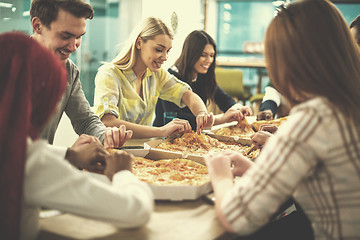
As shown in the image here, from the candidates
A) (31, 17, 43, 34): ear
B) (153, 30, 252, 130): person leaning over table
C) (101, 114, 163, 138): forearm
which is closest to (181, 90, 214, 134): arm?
(153, 30, 252, 130): person leaning over table

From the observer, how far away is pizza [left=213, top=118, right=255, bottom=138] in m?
2.51

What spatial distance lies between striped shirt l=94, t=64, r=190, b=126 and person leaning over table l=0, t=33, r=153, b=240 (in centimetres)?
131

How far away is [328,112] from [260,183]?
25 cm

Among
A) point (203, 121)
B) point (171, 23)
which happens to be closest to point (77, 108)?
point (203, 121)

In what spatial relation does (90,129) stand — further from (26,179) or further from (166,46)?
(26,179)

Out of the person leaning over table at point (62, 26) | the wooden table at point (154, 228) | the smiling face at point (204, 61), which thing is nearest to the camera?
the wooden table at point (154, 228)

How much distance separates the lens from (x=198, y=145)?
6.79ft

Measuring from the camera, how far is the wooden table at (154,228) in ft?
3.09

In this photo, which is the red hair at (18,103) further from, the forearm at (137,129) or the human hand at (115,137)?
the forearm at (137,129)

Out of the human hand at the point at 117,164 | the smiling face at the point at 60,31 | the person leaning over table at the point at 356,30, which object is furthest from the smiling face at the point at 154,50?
the human hand at the point at 117,164

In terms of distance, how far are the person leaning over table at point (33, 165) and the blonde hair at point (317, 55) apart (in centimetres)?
55

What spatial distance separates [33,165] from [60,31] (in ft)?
3.40

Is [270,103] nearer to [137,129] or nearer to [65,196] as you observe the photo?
[137,129]

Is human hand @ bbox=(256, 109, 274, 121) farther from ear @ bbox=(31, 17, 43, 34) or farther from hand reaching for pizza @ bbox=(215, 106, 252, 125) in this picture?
ear @ bbox=(31, 17, 43, 34)
